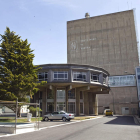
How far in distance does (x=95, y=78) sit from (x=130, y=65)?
106 feet

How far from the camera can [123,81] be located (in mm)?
59562

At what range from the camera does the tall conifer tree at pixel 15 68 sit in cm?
2620

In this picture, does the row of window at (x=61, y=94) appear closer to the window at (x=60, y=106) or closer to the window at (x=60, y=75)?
the window at (x=60, y=106)

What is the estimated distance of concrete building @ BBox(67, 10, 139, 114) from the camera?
6719 centimetres

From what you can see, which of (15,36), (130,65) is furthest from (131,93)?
(15,36)

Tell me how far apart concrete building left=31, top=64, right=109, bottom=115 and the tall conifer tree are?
9404mm

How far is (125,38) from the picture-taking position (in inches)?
2822

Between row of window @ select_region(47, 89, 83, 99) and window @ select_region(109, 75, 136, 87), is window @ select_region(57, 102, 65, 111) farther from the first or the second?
window @ select_region(109, 75, 136, 87)

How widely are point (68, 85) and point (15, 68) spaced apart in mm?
14933

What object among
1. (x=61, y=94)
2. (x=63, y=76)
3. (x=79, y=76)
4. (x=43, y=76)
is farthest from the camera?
(x=61, y=94)

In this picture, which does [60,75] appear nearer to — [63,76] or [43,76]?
[63,76]

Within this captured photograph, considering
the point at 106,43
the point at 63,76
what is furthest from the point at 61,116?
the point at 106,43

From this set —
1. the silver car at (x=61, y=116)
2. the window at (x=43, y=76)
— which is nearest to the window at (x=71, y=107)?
the window at (x=43, y=76)

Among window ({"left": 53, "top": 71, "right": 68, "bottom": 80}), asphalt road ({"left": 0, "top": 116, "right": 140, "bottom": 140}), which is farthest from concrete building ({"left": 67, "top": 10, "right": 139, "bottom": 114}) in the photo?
asphalt road ({"left": 0, "top": 116, "right": 140, "bottom": 140})
